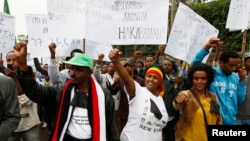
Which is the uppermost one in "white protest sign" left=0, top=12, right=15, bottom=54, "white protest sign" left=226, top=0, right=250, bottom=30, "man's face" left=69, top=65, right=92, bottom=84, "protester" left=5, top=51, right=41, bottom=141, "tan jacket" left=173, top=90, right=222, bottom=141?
"white protest sign" left=226, top=0, right=250, bottom=30

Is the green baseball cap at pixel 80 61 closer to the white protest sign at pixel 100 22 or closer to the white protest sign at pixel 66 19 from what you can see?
the white protest sign at pixel 100 22

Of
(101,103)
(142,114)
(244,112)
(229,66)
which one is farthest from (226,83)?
(101,103)

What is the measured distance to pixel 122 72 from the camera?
3.26 m

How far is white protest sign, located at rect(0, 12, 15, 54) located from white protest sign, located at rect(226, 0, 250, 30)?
10.7ft

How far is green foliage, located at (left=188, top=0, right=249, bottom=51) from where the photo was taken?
13859 millimetres

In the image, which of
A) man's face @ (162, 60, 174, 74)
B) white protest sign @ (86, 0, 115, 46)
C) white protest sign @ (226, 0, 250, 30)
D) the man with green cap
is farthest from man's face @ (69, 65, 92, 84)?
white protest sign @ (226, 0, 250, 30)

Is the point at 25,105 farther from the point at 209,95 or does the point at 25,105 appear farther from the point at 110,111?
the point at 209,95

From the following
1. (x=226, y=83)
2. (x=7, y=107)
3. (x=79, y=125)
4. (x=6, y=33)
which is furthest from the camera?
(x=6, y=33)

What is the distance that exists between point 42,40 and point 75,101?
238cm

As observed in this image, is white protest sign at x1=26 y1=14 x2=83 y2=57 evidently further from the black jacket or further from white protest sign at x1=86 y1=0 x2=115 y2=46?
the black jacket

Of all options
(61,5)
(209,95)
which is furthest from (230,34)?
(209,95)

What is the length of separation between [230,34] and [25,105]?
11.0m

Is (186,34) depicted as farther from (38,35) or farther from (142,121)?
(142,121)

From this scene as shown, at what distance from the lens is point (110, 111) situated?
11.1ft
